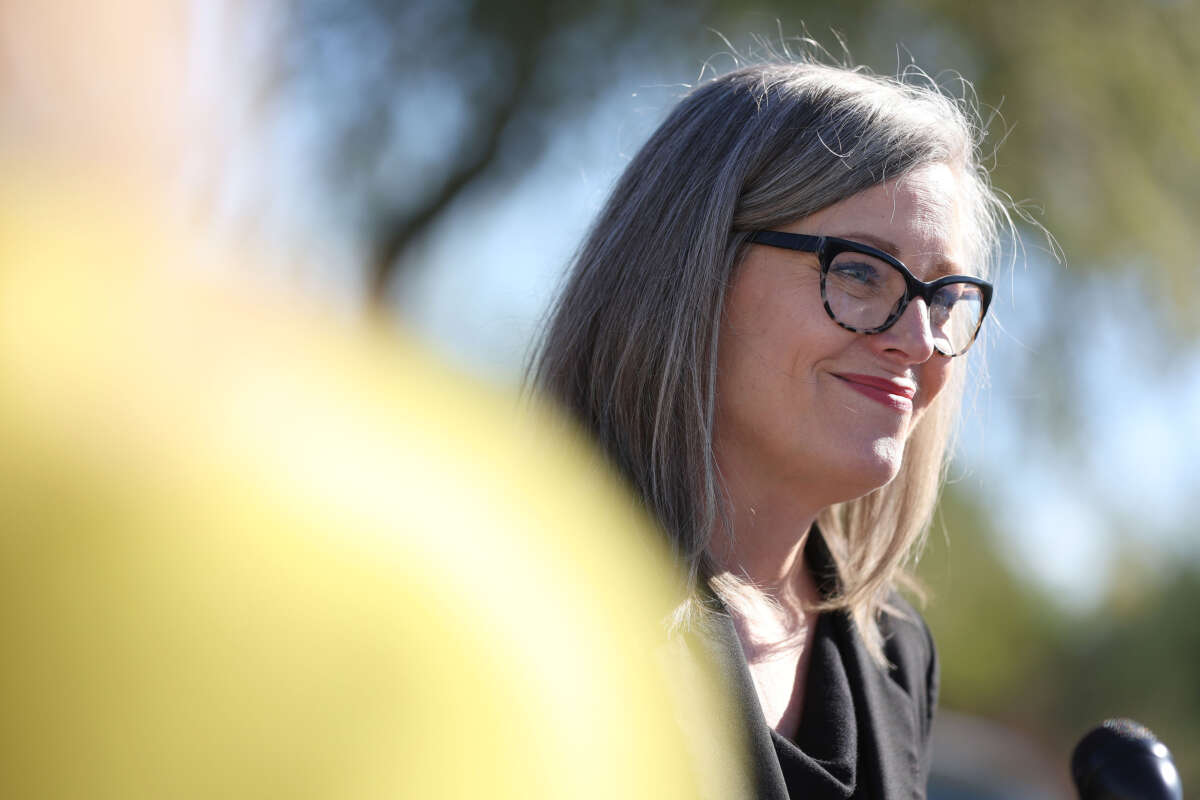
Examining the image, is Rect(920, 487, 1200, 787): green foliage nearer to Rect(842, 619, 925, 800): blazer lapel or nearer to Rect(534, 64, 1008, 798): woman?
Rect(842, 619, 925, 800): blazer lapel

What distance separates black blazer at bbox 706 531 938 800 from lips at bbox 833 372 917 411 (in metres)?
0.51

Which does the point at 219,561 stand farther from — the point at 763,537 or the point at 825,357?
the point at 763,537

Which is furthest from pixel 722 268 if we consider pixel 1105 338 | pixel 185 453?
pixel 1105 338

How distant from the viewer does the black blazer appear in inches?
74.4

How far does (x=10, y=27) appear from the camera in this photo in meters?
0.70

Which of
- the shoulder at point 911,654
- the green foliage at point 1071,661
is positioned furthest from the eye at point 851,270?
the green foliage at point 1071,661

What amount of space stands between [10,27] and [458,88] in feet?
24.2

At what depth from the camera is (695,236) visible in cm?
215

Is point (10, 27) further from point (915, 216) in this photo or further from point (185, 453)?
point (915, 216)

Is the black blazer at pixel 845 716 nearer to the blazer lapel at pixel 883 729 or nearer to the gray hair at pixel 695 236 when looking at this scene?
the blazer lapel at pixel 883 729

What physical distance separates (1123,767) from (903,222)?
40.7 inches

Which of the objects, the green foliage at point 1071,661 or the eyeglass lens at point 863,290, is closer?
the eyeglass lens at point 863,290

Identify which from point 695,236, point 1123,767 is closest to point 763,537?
point 695,236

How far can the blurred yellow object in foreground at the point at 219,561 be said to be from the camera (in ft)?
2.19
